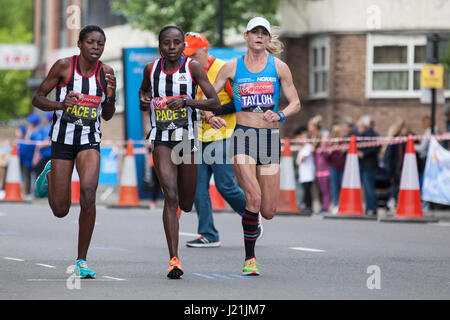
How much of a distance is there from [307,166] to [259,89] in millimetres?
10368

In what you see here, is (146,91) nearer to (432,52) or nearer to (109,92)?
(109,92)

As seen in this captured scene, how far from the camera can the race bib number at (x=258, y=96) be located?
9094 millimetres

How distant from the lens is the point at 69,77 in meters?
8.67

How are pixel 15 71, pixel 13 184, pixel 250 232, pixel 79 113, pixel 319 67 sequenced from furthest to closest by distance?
pixel 15 71 < pixel 319 67 < pixel 13 184 < pixel 250 232 < pixel 79 113

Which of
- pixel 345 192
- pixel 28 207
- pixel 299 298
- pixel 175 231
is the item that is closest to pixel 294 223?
pixel 345 192

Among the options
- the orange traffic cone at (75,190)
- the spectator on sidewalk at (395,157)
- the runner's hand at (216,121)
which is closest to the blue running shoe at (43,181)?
the runner's hand at (216,121)

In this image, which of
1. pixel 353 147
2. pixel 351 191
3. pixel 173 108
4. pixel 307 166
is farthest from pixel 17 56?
pixel 173 108

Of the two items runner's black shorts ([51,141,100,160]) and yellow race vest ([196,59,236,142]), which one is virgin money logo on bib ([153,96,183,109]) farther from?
yellow race vest ([196,59,236,142])

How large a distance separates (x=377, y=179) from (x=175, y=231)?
11.3 metres

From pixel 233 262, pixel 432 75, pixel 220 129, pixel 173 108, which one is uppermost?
pixel 432 75

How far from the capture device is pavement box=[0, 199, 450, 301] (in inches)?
304

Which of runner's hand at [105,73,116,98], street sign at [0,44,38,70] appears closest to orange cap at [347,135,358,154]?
runner's hand at [105,73,116,98]

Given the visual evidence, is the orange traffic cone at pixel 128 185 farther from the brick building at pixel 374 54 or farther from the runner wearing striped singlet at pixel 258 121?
the runner wearing striped singlet at pixel 258 121

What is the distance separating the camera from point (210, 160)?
1136cm
